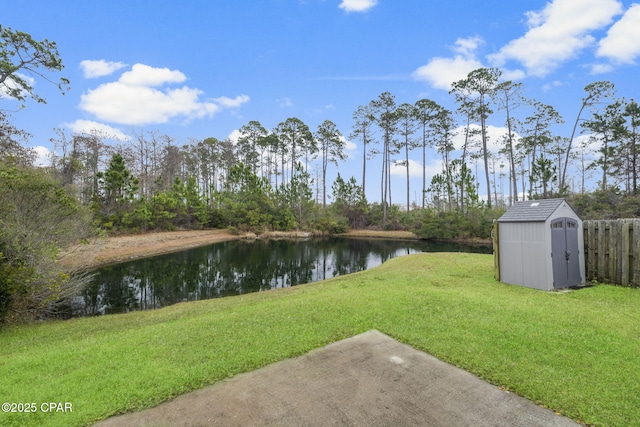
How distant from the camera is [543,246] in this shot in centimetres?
643

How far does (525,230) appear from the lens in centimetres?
676

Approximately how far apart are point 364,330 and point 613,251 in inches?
246

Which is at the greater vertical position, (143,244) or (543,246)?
(543,246)

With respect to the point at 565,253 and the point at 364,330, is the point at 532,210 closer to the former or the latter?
the point at 565,253

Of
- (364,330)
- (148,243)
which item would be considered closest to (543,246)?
(364,330)

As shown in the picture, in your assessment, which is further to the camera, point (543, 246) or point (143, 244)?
point (143, 244)

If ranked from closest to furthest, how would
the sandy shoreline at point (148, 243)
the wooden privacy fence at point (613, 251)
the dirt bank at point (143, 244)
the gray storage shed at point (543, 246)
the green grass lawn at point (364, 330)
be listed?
the green grass lawn at point (364, 330) < the wooden privacy fence at point (613, 251) < the gray storage shed at point (543, 246) < the sandy shoreline at point (148, 243) < the dirt bank at point (143, 244)

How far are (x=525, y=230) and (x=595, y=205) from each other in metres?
18.2

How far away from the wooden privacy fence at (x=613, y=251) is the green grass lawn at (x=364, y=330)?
1.70 ft

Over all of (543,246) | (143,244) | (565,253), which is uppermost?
(543,246)

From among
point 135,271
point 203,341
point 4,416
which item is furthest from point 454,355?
point 135,271

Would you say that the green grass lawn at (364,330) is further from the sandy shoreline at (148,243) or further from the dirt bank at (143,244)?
the dirt bank at (143,244)

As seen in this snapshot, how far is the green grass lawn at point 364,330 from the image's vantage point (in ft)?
8.79

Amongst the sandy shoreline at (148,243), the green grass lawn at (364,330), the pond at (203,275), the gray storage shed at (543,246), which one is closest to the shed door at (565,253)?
the gray storage shed at (543,246)
